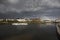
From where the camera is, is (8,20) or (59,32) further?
(8,20)

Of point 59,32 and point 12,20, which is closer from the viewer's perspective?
point 59,32

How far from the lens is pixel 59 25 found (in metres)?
43.5

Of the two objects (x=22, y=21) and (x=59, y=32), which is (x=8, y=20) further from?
(x=59, y=32)

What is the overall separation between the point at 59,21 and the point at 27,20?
111052mm

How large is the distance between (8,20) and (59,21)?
10930 centimetres

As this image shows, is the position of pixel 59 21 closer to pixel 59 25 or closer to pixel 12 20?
pixel 59 25

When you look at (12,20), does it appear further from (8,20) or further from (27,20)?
(27,20)

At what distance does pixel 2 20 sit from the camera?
14675 centimetres

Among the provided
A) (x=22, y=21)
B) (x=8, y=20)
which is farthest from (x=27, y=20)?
(x=8, y=20)

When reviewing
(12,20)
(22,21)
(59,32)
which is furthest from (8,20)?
(59,32)

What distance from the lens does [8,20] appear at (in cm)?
14838

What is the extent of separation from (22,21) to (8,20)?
48.7 feet

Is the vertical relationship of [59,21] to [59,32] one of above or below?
above

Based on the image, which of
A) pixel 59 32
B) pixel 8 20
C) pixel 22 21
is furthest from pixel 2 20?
pixel 59 32
